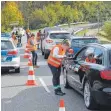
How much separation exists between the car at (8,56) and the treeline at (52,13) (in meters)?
43.0

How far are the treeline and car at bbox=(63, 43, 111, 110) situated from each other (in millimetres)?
49195

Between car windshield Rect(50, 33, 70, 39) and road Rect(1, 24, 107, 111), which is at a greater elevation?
car windshield Rect(50, 33, 70, 39)

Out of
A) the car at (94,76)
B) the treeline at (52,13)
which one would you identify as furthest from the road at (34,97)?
the treeline at (52,13)

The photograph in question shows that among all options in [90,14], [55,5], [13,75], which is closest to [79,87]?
[13,75]

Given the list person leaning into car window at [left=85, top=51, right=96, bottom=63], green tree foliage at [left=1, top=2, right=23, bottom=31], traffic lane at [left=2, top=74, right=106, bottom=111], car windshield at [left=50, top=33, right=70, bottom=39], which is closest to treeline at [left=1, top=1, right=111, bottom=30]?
green tree foliage at [left=1, top=2, right=23, bottom=31]

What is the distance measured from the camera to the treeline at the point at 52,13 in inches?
2376

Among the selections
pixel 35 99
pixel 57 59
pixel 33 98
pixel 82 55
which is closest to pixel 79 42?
pixel 57 59

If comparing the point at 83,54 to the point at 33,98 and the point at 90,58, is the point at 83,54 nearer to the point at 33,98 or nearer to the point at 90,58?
the point at 90,58

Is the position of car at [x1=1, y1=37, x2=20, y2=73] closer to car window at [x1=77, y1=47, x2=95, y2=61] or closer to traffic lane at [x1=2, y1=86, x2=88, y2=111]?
traffic lane at [x1=2, y1=86, x2=88, y2=111]

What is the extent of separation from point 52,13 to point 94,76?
55.7m

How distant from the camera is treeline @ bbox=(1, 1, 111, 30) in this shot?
60344 millimetres

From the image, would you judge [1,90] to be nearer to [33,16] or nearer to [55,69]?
[55,69]

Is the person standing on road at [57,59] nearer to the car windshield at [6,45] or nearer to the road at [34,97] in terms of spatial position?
the road at [34,97]

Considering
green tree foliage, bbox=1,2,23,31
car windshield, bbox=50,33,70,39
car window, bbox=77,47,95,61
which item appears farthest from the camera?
green tree foliage, bbox=1,2,23,31
